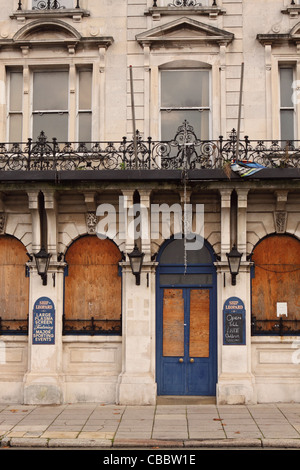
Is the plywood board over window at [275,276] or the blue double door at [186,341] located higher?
the plywood board over window at [275,276]

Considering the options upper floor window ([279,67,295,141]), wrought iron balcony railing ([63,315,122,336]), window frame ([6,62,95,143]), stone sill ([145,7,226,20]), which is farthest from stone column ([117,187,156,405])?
stone sill ([145,7,226,20])

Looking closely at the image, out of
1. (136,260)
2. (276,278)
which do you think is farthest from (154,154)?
(276,278)

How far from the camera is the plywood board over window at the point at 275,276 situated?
13672mm

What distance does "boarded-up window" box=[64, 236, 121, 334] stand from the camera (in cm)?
1376

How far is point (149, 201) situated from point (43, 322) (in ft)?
12.4

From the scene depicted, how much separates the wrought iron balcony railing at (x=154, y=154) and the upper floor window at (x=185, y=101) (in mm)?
391

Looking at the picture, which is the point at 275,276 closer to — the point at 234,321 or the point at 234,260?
the point at 234,260

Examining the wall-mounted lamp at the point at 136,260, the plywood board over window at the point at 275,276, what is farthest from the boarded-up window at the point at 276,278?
the wall-mounted lamp at the point at 136,260

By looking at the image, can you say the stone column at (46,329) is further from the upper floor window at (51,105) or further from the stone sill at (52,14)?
the stone sill at (52,14)

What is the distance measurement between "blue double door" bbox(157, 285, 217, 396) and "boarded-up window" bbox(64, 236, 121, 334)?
113 centimetres

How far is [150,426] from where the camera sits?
11219 millimetres

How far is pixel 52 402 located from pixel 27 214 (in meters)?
4.48

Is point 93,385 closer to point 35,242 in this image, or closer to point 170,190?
point 35,242

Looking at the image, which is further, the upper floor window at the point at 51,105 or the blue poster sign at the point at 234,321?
the upper floor window at the point at 51,105
